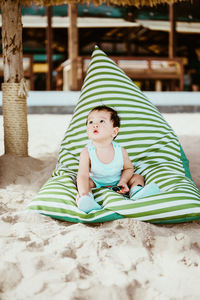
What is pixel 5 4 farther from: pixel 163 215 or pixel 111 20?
pixel 111 20

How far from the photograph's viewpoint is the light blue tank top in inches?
76.5

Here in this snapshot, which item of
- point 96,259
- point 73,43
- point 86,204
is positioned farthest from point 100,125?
point 73,43

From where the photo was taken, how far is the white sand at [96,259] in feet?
3.42

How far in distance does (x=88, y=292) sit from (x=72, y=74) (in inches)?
290

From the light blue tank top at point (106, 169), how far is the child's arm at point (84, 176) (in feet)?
0.11

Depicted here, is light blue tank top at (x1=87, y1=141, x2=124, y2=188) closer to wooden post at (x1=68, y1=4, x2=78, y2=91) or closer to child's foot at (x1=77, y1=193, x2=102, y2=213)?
child's foot at (x1=77, y1=193, x2=102, y2=213)

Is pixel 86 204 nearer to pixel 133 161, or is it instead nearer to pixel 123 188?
pixel 123 188

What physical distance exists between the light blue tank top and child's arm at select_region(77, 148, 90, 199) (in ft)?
0.11

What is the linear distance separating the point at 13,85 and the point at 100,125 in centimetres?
125

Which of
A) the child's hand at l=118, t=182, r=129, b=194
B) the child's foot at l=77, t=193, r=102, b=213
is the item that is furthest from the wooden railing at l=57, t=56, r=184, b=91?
the child's foot at l=77, t=193, r=102, b=213

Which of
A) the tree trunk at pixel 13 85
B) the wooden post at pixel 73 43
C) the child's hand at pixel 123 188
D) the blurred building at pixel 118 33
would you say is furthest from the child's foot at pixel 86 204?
the blurred building at pixel 118 33

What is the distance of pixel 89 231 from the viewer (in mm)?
1430

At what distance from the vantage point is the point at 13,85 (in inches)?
111

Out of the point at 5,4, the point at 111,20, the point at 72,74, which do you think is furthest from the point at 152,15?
the point at 5,4
